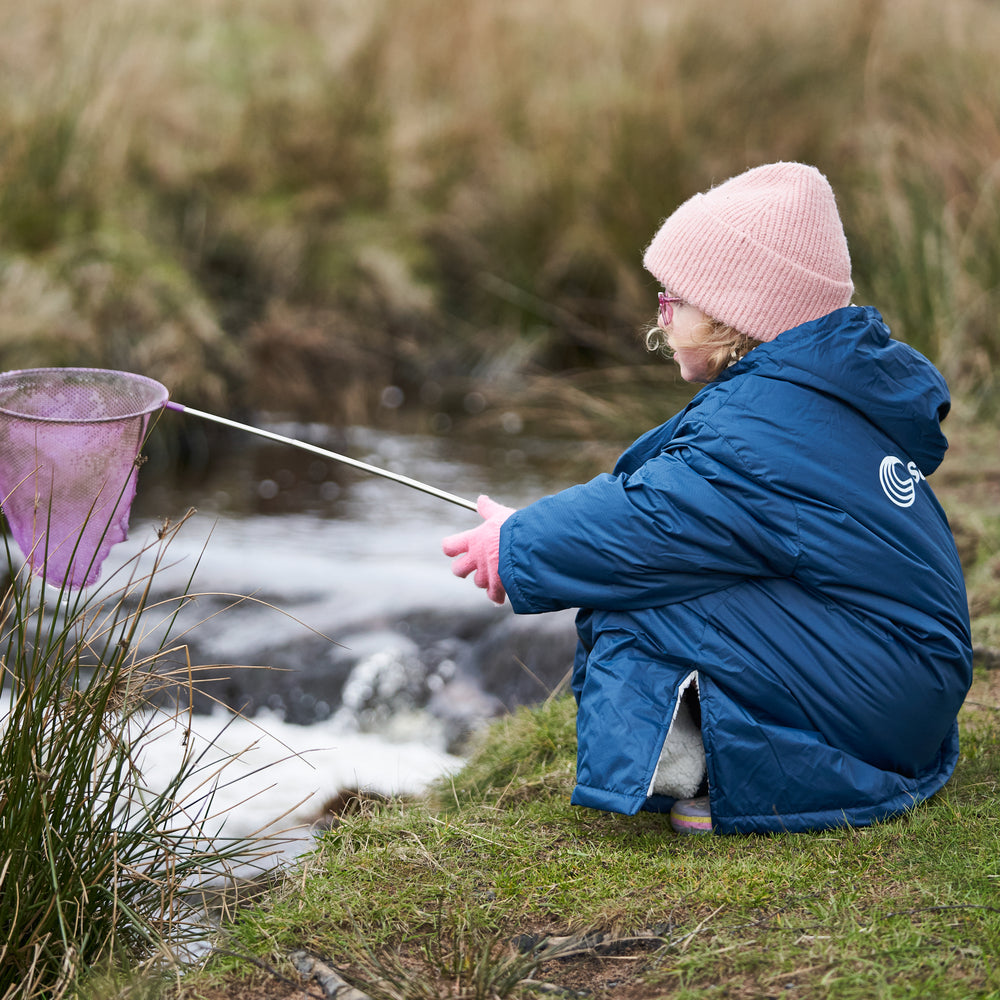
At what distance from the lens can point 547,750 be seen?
126 inches

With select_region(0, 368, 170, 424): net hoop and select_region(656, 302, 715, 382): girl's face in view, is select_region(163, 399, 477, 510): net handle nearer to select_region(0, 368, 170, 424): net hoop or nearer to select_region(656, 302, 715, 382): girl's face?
select_region(0, 368, 170, 424): net hoop

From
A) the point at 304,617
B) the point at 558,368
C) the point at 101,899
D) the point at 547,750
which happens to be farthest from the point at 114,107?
the point at 101,899

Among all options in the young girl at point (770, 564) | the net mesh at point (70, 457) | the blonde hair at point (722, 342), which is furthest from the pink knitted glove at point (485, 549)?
the net mesh at point (70, 457)

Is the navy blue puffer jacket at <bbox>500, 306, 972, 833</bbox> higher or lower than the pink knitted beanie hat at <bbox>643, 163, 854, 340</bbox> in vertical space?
lower

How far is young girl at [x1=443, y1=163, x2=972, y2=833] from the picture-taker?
2311 millimetres

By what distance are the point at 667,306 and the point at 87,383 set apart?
1.27 meters

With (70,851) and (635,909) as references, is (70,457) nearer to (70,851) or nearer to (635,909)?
(70,851)

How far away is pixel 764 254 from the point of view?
94.5 inches

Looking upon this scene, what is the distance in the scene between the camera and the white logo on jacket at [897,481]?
2375 mm

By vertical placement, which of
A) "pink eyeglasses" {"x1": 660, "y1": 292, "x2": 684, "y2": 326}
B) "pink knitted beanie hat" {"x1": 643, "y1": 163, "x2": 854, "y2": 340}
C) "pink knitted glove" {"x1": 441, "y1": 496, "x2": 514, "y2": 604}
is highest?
"pink knitted beanie hat" {"x1": 643, "y1": 163, "x2": 854, "y2": 340}

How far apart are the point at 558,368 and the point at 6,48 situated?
3878mm

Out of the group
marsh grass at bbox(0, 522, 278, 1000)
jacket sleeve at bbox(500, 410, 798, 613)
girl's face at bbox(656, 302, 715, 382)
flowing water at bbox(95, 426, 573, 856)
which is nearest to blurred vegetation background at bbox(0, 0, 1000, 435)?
flowing water at bbox(95, 426, 573, 856)

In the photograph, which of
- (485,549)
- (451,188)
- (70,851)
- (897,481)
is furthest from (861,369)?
(451,188)

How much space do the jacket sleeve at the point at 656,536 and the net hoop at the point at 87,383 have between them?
0.84 metres
